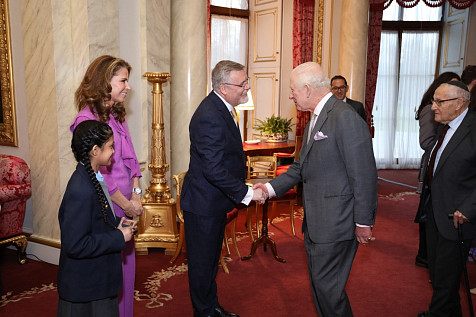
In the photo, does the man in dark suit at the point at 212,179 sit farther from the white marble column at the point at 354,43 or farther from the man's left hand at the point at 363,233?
the white marble column at the point at 354,43

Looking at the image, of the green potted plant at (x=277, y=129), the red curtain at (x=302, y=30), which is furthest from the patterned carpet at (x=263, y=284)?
the red curtain at (x=302, y=30)

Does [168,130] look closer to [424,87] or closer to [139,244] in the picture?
[139,244]

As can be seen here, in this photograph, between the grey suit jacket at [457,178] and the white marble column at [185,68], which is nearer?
the grey suit jacket at [457,178]

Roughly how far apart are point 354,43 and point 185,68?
3.41 meters

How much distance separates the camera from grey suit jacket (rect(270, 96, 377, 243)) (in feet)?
8.18

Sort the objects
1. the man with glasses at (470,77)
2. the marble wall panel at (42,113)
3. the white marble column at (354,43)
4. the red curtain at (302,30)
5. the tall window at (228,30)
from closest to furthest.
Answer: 1. the man with glasses at (470,77)
2. the marble wall panel at (42,113)
3. the white marble column at (354,43)
4. the red curtain at (302,30)
5. the tall window at (228,30)

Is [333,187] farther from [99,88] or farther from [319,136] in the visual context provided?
[99,88]

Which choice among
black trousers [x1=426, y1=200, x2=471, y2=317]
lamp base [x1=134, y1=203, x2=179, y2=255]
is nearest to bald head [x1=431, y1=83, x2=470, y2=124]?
black trousers [x1=426, y1=200, x2=471, y2=317]

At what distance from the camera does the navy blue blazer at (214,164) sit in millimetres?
2834

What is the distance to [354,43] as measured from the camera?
24.3 ft

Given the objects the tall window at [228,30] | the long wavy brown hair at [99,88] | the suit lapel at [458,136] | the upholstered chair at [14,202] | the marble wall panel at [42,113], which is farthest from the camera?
the tall window at [228,30]

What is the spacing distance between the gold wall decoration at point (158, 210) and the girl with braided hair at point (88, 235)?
8.52ft

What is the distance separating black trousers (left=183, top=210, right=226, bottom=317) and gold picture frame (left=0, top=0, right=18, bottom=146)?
277 centimetres

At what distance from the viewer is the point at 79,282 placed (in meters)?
2.06
